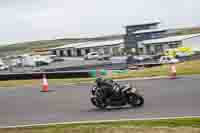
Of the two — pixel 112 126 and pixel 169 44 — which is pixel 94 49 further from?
pixel 112 126

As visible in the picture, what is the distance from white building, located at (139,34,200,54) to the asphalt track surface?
41.5 metres

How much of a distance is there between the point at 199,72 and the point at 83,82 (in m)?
6.51

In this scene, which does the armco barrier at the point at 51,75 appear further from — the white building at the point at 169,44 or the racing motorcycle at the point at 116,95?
the white building at the point at 169,44

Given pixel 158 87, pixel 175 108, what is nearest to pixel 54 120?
pixel 175 108

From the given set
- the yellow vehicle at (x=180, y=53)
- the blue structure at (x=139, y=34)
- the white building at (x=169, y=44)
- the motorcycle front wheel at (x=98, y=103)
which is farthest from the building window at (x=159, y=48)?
the motorcycle front wheel at (x=98, y=103)

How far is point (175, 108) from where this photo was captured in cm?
1127

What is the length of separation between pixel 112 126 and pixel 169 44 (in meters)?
56.2

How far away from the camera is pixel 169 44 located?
6384 cm

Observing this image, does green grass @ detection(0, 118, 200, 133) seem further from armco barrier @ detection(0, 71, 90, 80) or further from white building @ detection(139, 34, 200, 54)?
white building @ detection(139, 34, 200, 54)

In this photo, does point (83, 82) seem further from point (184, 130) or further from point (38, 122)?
point (184, 130)

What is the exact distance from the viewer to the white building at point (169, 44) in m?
59.7

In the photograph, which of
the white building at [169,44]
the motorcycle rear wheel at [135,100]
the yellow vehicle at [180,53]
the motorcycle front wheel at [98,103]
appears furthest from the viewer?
the white building at [169,44]

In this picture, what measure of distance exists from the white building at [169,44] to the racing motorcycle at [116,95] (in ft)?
149

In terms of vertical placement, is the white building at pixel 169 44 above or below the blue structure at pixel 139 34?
below
